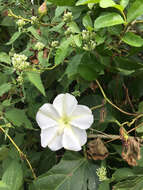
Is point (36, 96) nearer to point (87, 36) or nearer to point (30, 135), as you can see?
point (30, 135)

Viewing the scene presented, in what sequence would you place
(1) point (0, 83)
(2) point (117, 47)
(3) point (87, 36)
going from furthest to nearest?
(1) point (0, 83), (2) point (117, 47), (3) point (87, 36)

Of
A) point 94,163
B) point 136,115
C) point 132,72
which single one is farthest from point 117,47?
point 94,163

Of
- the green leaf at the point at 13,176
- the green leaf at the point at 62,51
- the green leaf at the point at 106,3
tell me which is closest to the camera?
the green leaf at the point at 106,3

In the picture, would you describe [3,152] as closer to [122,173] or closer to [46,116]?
[46,116]

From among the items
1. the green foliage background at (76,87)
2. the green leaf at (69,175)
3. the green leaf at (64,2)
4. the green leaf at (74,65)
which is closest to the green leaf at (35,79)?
the green foliage background at (76,87)

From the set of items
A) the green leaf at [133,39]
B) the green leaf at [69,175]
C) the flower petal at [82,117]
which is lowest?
the green leaf at [69,175]

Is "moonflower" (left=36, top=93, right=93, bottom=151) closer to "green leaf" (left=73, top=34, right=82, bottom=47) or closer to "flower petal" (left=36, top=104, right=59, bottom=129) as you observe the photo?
"flower petal" (left=36, top=104, right=59, bottom=129)

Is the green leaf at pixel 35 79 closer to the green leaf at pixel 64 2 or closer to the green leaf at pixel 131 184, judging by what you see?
the green leaf at pixel 64 2

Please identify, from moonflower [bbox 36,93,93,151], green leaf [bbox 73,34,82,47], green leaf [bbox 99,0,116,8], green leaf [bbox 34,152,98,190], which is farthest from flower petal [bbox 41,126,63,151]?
green leaf [bbox 99,0,116,8]
